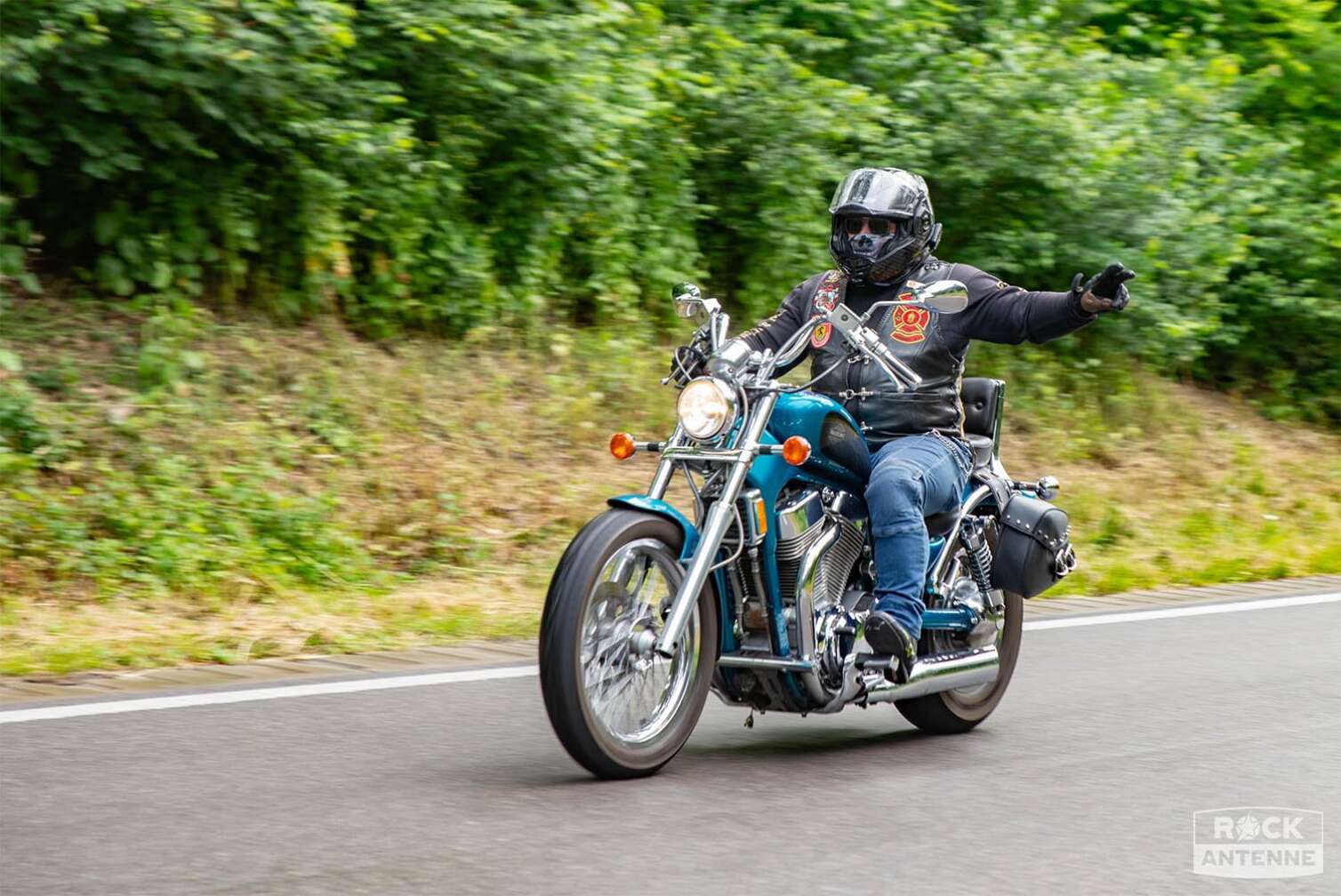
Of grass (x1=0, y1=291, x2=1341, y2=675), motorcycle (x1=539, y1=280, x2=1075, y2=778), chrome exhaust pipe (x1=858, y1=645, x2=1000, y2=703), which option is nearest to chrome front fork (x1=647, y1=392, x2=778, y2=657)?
motorcycle (x1=539, y1=280, x2=1075, y2=778)

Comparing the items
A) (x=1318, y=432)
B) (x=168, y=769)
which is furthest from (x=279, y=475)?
(x=1318, y=432)

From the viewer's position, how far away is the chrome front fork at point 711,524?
5.42m

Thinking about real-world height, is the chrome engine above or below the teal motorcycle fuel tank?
below

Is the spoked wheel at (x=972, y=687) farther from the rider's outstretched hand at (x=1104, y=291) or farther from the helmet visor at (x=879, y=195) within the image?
the helmet visor at (x=879, y=195)

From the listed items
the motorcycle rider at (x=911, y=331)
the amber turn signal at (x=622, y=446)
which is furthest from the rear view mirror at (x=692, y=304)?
the motorcycle rider at (x=911, y=331)

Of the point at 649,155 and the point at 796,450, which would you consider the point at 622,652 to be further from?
the point at 649,155

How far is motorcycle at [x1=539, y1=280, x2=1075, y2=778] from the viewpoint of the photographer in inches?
211

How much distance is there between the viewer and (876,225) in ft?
20.2

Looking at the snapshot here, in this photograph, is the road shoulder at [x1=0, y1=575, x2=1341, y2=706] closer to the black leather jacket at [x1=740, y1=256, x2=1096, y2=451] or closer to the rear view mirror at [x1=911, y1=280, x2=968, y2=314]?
the black leather jacket at [x1=740, y1=256, x2=1096, y2=451]

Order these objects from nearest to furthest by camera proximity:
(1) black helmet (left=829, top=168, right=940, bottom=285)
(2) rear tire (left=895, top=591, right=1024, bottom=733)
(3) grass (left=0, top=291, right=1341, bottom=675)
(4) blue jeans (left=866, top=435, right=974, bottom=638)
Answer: (4) blue jeans (left=866, top=435, right=974, bottom=638) → (1) black helmet (left=829, top=168, right=940, bottom=285) → (2) rear tire (left=895, top=591, right=1024, bottom=733) → (3) grass (left=0, top=291, right=1341, bottom=675)

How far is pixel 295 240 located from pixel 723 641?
6.62m

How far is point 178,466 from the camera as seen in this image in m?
9.70

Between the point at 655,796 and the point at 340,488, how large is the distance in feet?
17.1

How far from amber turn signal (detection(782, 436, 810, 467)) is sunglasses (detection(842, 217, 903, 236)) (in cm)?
95
